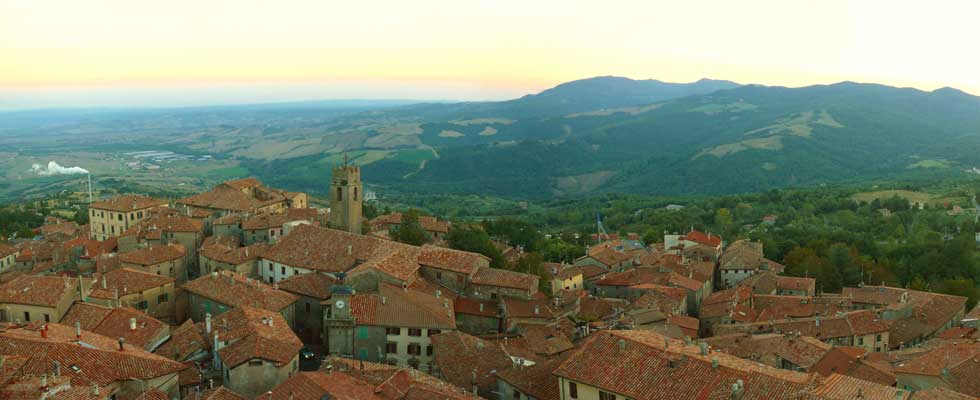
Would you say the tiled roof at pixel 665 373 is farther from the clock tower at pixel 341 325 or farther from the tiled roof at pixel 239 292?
the tiled roof at pixel 239 292

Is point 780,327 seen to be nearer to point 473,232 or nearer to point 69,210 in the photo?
point 473,232

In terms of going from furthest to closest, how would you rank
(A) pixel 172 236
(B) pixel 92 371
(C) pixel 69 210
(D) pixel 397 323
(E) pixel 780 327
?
1. (C) pixel 69 210
2. (A) pixel 172 236
3. (E) pixel 780 327
4. (D) pixel 397 323
5. (B) pixel 92 371

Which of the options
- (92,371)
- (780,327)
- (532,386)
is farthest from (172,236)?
(780,327)

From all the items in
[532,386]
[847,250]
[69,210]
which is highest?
[532,386]

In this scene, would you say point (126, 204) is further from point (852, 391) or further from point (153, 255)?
point (852, 391)

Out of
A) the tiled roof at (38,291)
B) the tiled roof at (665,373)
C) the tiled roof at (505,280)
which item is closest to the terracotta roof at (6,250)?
the tiled roof at (38,291)

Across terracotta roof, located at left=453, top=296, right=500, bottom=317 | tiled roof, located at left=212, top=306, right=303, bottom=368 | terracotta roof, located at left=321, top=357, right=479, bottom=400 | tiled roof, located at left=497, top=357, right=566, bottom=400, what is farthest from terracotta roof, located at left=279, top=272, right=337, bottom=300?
tiled roof, located at left=497, top=357, right=566, bottom=400

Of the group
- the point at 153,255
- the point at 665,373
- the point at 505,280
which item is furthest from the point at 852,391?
the point at 153,255
